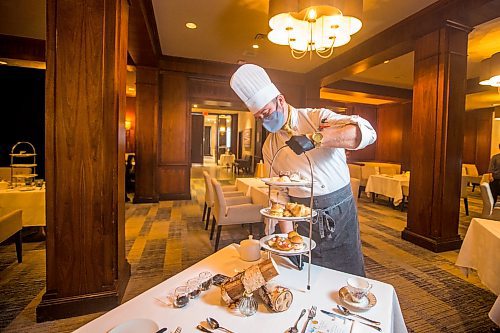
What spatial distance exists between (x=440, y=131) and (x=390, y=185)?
2605mm

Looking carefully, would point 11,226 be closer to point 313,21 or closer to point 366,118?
point 313,21

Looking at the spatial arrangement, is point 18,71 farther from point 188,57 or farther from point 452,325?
point 452,325

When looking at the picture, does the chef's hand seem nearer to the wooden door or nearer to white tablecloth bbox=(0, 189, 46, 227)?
white tablecloth bbox=(0, 189, 46, 227)

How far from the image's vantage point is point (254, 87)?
1109 mm

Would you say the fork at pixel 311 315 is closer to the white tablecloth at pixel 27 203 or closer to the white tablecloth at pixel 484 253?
the white tablecloth at pixel 484 253

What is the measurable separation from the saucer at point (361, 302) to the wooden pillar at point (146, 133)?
17.8ft

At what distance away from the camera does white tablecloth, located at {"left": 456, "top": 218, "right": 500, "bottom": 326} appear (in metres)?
1.89

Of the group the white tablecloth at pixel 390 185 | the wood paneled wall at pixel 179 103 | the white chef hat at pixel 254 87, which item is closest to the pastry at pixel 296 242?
the white chef hat at pixel 254 87

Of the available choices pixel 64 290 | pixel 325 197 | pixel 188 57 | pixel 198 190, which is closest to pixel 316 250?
pixel 325 197

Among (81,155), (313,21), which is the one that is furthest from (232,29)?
(81,155)

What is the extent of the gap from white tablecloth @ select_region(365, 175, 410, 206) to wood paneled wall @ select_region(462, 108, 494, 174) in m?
6.12

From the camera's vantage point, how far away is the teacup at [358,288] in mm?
1055

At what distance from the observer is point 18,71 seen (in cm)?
623

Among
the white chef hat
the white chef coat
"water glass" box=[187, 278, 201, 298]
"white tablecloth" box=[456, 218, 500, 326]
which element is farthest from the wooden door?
"water glass" box=[187, 278, 201, 298]
